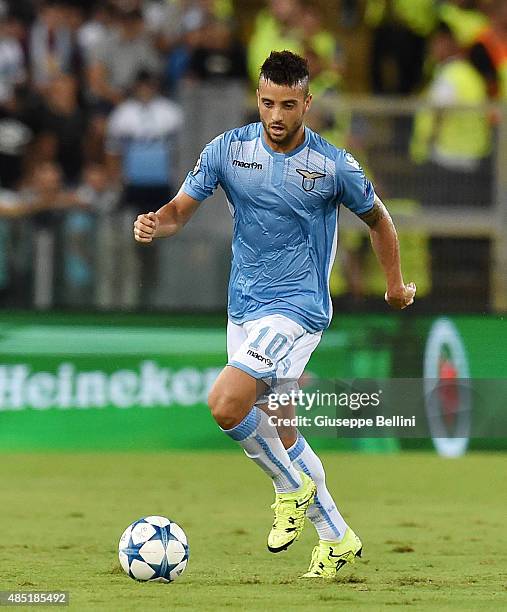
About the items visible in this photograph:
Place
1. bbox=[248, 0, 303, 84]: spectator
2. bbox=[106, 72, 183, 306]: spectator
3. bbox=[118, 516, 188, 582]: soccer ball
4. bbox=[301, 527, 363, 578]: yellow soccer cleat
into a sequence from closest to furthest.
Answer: bbox=[118, 516, 188, 582]: soccer ball, bbox=[301, 527, 363, 578]: yellow soccer cleat, bbox=[106, 72, 183, 306]: spectator, bbox=[248, 0, 303, 84]: spectator

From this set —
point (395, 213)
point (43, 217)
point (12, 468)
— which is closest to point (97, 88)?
point (43, 217)

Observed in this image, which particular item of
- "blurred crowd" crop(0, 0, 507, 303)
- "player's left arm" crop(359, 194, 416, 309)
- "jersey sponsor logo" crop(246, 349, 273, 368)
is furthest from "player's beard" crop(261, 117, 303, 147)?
"blurred crowd" crop(0, 0, 507, 303)

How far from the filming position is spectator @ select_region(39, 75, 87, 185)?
49.0ft

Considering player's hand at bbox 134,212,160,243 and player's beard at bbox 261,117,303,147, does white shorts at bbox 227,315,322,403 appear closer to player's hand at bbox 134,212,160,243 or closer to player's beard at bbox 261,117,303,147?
player's hand at bbox 134,212,160,243

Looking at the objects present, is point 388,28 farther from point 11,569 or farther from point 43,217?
point 11,569

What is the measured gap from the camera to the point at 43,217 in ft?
45.1

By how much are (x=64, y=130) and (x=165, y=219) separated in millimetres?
7923

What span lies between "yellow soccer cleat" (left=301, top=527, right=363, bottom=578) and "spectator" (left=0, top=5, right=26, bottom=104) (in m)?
9.49

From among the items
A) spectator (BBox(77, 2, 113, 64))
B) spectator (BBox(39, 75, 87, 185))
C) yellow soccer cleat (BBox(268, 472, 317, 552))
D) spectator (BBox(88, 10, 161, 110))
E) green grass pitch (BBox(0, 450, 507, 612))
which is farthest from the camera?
spectator (BBox(77, 2, 113, 64))

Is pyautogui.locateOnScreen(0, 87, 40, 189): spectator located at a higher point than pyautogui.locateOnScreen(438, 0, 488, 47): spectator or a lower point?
lower

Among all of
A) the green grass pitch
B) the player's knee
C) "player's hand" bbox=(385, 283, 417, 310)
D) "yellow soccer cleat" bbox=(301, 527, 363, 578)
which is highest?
"player's hand" bbox=(385, 283, 417, 310)

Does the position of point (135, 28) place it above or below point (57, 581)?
above

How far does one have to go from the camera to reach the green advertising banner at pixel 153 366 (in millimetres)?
13492

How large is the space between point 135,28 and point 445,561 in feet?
31.2
